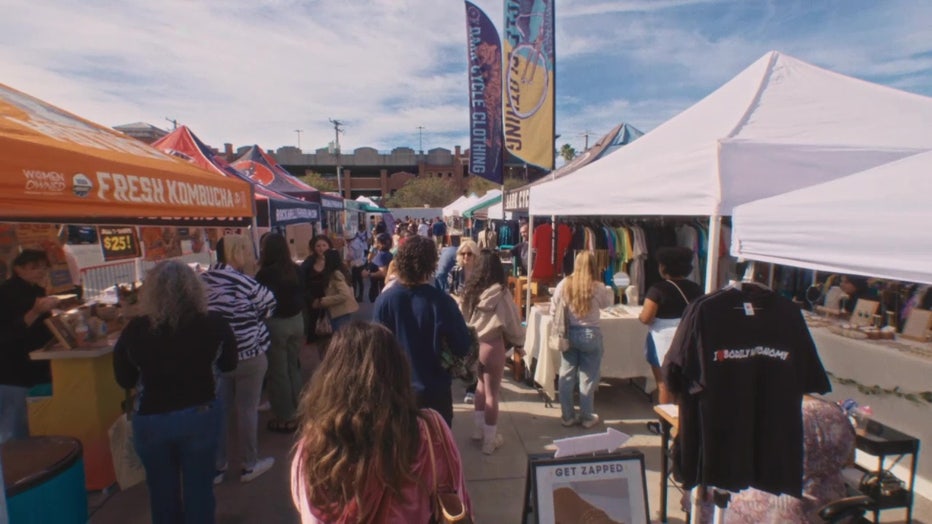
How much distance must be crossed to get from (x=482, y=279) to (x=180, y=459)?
7.30 ft

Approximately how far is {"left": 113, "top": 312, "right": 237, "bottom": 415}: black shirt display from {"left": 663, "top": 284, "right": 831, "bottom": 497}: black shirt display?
229 cm

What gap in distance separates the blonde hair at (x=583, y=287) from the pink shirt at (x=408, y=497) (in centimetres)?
263

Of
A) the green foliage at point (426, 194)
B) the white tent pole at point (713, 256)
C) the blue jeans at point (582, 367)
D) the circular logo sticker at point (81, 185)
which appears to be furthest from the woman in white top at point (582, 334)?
the green foliage at point (426, 194)

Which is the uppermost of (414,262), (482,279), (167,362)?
(414,262)

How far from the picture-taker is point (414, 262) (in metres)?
2.49

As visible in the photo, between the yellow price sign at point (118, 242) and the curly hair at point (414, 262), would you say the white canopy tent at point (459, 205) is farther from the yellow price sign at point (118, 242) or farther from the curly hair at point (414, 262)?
the curly hair at point (414, 262)

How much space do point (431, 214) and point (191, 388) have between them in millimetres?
33779

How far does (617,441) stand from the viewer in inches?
85.1

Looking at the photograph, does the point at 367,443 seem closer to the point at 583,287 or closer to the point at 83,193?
the point at 83,193

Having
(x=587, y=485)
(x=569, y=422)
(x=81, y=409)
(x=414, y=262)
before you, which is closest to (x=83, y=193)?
(x=414, y=262)

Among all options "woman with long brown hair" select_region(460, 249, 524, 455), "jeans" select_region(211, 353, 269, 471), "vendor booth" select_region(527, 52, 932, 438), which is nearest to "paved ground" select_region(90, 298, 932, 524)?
"jeans" select_region(211, 353, 269, 471)

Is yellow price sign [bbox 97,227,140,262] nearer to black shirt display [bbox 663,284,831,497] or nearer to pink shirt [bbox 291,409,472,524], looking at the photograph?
pink shirt [bbox 291,409,472,524]

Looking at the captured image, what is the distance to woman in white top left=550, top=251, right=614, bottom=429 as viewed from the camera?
386 centimetres

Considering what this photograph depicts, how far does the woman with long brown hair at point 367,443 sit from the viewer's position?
1293 mm
